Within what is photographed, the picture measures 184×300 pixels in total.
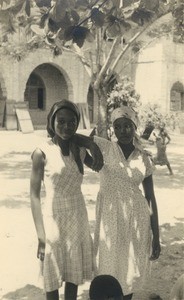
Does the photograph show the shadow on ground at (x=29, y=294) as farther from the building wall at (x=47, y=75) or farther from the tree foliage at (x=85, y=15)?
the building wall at (x=47, y=75)

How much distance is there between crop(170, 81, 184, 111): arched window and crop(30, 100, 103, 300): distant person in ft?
75.6

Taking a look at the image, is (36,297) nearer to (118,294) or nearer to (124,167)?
(118,294)

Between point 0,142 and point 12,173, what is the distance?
626cm

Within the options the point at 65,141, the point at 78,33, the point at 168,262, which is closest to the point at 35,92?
the point at 168,262

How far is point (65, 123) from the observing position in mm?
2979

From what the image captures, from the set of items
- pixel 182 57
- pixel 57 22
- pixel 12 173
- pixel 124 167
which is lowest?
pixel 12 173

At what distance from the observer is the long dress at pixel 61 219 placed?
9.80 ft

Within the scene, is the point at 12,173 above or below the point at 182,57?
below

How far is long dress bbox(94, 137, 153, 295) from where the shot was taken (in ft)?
10.5

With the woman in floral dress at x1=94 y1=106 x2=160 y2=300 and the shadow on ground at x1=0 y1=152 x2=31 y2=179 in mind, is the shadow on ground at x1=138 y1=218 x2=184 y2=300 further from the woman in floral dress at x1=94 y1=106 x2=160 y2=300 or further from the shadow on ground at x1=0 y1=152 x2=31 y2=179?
the shadow on ground at x1=0 y1=152 x2=31 y2=179

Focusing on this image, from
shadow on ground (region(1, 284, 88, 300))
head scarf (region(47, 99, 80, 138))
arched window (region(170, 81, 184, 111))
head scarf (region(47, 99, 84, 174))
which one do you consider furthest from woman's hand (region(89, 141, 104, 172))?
arched window (region(170, 81, 184, 111))

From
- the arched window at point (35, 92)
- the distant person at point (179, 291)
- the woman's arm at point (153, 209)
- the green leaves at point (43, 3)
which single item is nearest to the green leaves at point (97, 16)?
the green leaves at point (43, 3)

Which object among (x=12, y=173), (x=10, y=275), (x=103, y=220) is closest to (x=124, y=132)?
(x=103, y=220)

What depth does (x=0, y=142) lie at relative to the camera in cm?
1684
